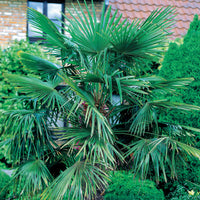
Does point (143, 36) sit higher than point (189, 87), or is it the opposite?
point (143, 36)

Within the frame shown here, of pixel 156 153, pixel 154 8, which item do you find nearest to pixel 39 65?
pixel 156 153

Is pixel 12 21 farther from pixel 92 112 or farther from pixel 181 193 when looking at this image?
pixel 181 193

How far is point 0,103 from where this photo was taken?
560 centimetres

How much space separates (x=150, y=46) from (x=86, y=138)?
1363mm

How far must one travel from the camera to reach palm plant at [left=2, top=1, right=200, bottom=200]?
2584 millimetres

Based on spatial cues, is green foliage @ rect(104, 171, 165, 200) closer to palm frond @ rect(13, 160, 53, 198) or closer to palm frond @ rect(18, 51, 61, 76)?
palm frond @ rect(13, 160, 53, 198)

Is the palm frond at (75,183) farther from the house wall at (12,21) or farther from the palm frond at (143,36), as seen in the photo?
the house wall at (12,21)

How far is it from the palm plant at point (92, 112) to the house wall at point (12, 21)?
3705 mm

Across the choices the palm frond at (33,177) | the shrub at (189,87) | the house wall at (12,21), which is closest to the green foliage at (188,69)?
the shrub at (189,87)

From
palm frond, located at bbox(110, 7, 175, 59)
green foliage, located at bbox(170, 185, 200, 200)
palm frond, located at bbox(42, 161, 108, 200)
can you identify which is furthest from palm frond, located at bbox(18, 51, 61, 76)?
green foliage, located at bbox(170, 185, 200, 200)

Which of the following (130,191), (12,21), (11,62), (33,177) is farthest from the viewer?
(12,21)

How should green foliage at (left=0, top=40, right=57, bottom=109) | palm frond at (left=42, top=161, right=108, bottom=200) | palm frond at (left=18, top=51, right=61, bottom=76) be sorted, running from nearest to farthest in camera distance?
palm frond at (left=42, top=161, right=108, bottom=200)
palm frond at (left=18, top=51, right=61, bottom=76)
green foliage at (left=0, top=40, right=57, bottom=109)

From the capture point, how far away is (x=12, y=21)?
6.35m

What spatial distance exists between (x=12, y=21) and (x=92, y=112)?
4988 mm
